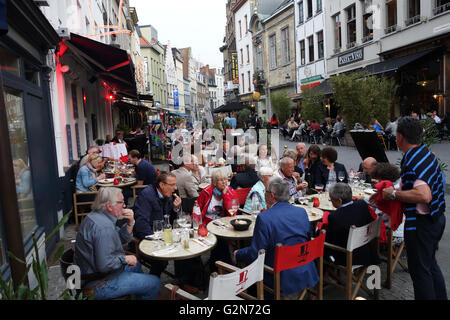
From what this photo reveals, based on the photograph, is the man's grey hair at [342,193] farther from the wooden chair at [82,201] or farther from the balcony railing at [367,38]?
the balcony railing at [367,38]

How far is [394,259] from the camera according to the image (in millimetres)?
4312

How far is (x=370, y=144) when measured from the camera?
7.09 meters

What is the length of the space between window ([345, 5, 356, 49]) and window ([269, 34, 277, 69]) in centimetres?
1032

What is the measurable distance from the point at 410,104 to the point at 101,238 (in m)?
18.3

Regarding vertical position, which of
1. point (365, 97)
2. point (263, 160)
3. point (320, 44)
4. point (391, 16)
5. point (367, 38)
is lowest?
point (263, 160)

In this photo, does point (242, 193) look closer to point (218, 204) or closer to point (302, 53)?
point (218, 204)

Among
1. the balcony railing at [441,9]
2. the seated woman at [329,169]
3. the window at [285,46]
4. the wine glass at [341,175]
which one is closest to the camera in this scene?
the wine glass at [341,175]

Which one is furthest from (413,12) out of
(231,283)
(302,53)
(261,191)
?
(231,283)

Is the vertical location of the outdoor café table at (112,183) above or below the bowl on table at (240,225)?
above

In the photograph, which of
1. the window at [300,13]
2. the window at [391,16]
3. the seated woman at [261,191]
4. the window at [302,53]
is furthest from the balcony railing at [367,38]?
the seated woman at [261,191]

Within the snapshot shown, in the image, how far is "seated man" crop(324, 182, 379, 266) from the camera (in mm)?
3658

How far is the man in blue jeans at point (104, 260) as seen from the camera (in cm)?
304

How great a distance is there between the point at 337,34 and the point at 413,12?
262 inches

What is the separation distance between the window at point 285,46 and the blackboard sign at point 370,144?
77.5 ft
